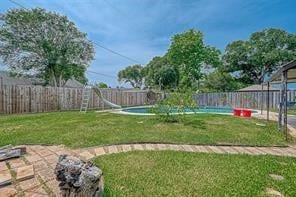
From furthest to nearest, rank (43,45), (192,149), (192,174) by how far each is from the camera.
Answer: (43,45) → (192,149) → (192,174)

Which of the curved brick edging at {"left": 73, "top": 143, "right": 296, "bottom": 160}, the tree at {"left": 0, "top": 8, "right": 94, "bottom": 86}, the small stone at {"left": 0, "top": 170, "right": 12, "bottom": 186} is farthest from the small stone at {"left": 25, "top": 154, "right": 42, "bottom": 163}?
the tree at {"left": 0, "top": 8, "right": 94, "bottom": 86}

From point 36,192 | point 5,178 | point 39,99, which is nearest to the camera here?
point 36,192

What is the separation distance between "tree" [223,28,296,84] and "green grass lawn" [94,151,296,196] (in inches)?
1176

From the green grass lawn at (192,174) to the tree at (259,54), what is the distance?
29873mm

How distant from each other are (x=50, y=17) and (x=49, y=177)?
22661 mm

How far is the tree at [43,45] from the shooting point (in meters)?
20.7

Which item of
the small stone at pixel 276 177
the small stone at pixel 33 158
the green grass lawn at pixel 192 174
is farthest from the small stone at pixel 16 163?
the small stone at pixel 276 177

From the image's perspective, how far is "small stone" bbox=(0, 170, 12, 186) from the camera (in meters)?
2.63

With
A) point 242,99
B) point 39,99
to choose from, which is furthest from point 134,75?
point 39,99

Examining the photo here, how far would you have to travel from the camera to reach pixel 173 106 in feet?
25.3

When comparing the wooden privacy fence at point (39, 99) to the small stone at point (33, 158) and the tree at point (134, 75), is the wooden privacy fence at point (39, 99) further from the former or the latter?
the tree at point (134, 75)

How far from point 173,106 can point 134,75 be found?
153 feet

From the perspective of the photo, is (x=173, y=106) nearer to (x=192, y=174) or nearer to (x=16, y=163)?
(x=192, y=174)

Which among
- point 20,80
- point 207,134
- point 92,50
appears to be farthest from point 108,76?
point 207,134
